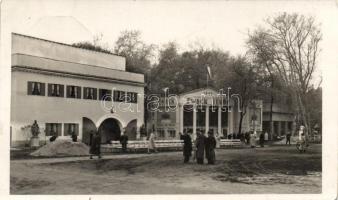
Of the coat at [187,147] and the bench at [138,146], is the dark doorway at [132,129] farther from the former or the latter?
the coat at [187,147]

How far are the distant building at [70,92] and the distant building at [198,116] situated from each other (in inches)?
104

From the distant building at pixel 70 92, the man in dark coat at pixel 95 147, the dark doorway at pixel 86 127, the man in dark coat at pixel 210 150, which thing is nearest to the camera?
the man in dark coat at pixel 210 150

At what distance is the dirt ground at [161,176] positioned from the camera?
546 inches

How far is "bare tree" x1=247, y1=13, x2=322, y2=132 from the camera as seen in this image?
17859 millimetres

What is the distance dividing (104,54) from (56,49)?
4.28 m

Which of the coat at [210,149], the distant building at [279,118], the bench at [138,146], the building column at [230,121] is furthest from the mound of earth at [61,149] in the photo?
the distant building at [279,118]

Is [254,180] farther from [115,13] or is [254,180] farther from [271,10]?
[115,13]

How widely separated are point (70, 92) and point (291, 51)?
11664 mm

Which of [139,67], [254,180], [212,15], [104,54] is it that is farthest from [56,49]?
[254,180]

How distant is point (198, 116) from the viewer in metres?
38.3

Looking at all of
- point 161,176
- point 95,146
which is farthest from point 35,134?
point 161,176

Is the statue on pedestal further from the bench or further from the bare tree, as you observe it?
the bare tree

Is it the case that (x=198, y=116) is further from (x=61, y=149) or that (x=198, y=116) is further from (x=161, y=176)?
(x=161, y=176)
